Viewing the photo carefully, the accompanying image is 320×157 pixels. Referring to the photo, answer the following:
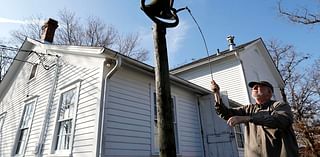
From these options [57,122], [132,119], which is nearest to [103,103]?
[132,119]

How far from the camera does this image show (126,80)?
6.01m

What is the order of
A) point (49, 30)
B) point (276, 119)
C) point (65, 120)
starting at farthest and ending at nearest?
point (49, 30), point (65, 120), point (276, 119)

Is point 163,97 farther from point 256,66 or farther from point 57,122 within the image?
point 256,66

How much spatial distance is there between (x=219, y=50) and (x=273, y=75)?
495cm

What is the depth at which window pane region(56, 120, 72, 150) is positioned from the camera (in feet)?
19.3

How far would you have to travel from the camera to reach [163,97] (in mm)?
1752

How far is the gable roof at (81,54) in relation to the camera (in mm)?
5535

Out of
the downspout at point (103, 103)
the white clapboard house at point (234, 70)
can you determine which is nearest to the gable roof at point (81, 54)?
the downspout at point (103, 103)

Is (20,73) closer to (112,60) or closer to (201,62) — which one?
(112,60)

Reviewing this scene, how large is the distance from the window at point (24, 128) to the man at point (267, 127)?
24.8 ft

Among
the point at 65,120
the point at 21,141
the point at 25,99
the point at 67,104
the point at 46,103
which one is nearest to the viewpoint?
the point at 65,120

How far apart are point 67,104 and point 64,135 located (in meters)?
0.91

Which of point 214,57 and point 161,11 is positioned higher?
point 214,57

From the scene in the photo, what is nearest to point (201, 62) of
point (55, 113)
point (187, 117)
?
point (187, 117)
